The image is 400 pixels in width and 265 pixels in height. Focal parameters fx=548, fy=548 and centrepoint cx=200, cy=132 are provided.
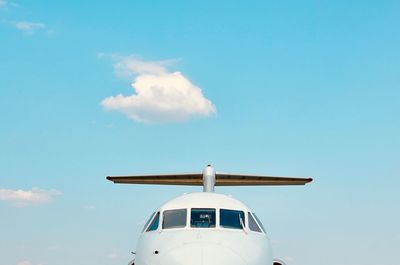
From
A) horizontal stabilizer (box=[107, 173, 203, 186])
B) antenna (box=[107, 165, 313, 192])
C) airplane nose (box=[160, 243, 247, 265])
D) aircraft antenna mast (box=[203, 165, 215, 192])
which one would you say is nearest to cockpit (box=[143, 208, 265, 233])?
airplane nose (box=[160, 243, 247, 265])

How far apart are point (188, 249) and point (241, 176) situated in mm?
13387

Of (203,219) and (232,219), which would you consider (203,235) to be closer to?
(203,219)

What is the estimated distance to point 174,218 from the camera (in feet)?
48.3

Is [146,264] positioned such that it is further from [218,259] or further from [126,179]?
[126,179]

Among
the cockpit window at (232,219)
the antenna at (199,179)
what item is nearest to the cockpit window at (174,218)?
the cockpit window at (232,219)

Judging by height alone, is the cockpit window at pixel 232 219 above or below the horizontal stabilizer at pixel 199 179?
below

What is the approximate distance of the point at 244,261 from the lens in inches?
495

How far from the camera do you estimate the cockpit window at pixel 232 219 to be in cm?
1432

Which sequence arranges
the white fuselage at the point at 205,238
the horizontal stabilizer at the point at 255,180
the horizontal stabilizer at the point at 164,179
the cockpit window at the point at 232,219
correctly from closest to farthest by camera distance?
1. the white fuselage at the point at 205,238
2. the cockpit window at the point at 232,219
3. the horizontal stabilizer at the point at 164,179
4. the horizontal stabilizer at the point at 255,180

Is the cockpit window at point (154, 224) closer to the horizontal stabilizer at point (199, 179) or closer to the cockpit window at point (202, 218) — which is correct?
the cockpit window at point (202, 218)

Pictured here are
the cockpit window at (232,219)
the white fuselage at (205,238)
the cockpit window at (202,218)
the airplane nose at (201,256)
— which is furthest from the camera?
the cockpit window at (232,219)

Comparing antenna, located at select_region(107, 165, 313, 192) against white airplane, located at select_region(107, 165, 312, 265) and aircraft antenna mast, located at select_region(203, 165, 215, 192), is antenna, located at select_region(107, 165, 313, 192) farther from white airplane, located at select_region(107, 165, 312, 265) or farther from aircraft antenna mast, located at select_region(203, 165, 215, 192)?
white airplane, located at select_region(107, 165, 312, 265)

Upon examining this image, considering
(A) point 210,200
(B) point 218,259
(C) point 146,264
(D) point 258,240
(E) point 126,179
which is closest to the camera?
(B) point 218,259

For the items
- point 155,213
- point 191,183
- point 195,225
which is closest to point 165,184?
point 191,183
